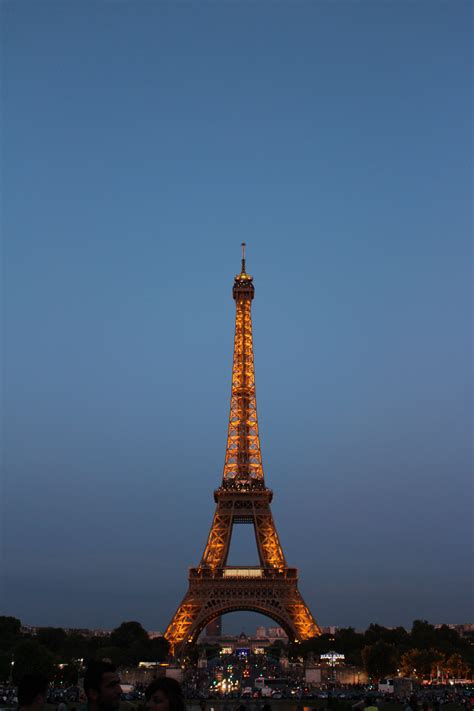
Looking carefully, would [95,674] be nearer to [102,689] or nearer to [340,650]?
[102,689]

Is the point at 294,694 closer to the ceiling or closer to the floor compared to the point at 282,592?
closer to the floor

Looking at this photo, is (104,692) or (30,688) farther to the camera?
(30,688)

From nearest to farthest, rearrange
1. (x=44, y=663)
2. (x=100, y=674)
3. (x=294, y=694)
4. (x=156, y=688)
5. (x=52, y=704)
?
1. (x=156, y=688)
2. (x=100, y=674)
3. (x=52, y=704)
4. (x=44, y=663)
5. (x=294, y=694)

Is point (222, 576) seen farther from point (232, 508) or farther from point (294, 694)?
point (294, 694)

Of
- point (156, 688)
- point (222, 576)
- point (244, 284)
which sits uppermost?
point (244, 284)

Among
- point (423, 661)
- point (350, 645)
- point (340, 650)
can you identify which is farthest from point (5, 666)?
point (350, 645)

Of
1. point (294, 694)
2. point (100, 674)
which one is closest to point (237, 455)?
point (294, 694)
